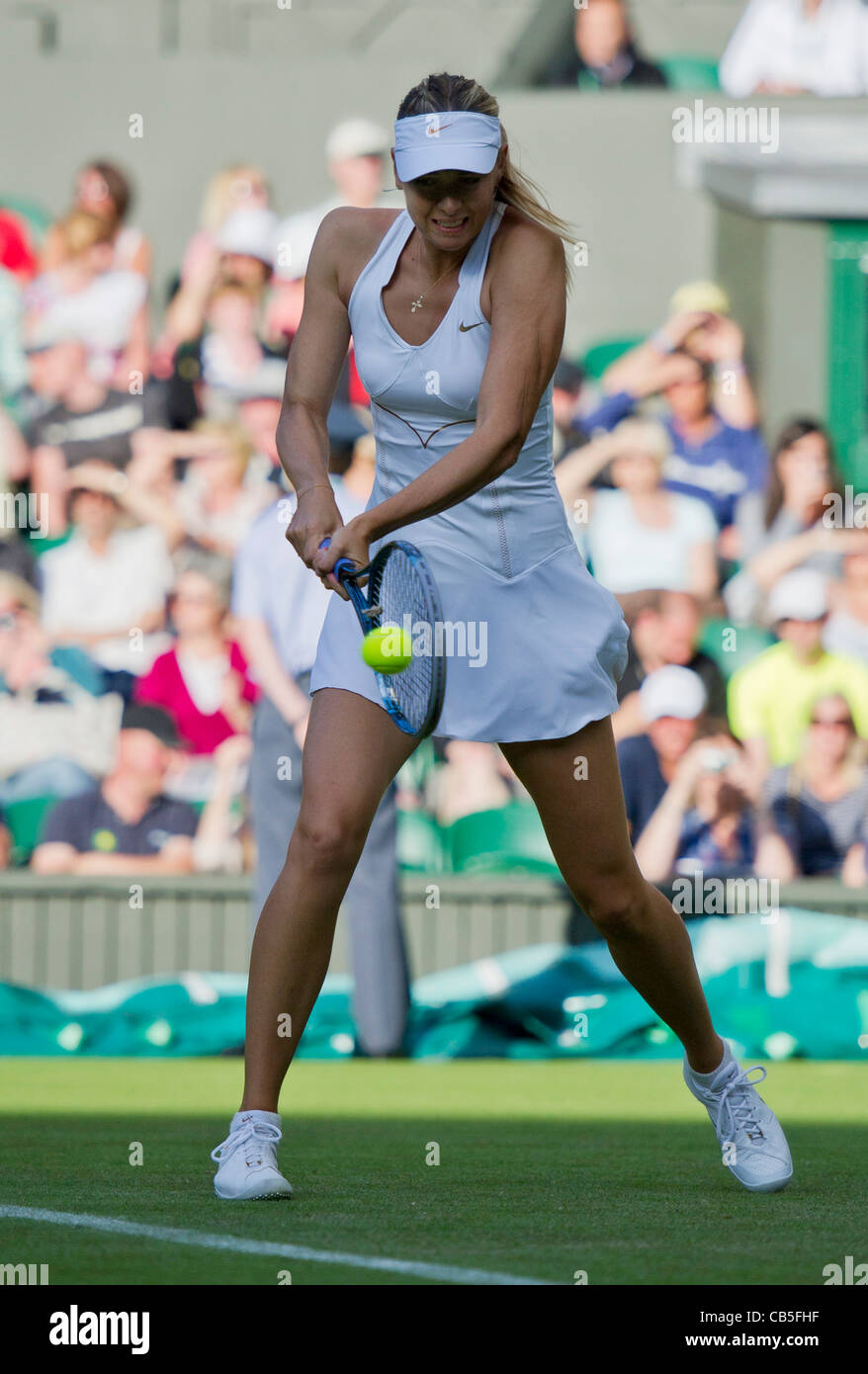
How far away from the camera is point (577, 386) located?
34.1ft

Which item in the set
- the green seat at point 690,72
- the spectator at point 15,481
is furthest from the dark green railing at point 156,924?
the green seat at point 690,72

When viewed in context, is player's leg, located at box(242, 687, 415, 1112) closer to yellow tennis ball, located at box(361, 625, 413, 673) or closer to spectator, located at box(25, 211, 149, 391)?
yellow tennis ball, located at box(361, 625, 413, 673)

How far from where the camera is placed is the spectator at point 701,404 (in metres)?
10.3

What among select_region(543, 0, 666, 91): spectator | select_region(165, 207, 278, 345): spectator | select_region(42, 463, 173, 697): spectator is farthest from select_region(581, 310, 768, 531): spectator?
select_region(543, 0, 666, 91): spectator

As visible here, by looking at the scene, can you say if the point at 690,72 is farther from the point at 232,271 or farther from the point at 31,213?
the point at 31,213

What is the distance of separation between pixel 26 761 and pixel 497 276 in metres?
5.60

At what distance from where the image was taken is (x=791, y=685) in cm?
906

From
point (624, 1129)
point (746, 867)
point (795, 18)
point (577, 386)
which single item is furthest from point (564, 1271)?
point (795, 18)

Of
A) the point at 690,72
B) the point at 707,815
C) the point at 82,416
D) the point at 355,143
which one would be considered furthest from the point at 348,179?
the point at 707,815

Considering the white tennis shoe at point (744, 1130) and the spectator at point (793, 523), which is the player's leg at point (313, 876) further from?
the spectator at point (793, 523)

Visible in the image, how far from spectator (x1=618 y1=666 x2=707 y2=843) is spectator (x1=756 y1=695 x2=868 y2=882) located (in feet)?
1.32

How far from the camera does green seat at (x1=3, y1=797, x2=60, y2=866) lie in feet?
29.6

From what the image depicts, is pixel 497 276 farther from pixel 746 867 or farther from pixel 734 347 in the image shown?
pixel 734 347

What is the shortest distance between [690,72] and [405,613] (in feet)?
30.4
